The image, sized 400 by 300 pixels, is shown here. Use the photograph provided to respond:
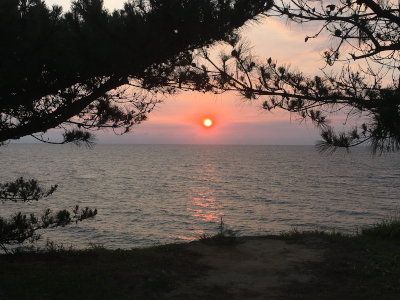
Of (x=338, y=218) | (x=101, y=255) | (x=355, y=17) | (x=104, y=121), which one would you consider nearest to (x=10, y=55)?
(x=104, y=121)

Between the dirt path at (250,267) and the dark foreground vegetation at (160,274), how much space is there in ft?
0.28

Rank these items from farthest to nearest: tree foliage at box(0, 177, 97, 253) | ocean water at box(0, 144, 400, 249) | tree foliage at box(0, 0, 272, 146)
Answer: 1. ocean water at box(0, 144, 400, 249)
2. tree foliage at box(0, 177, 97, 253)
3. tree foliage at box(0, 0, 272, 146)

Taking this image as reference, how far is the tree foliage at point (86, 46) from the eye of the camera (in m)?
4.64

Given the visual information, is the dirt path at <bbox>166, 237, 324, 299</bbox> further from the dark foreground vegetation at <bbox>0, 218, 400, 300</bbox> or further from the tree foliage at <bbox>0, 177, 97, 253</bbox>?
the tree foliage at <bbox>0, 177, 97, 253</bbox>

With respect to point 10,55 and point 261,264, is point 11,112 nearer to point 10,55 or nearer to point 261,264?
point 10,55

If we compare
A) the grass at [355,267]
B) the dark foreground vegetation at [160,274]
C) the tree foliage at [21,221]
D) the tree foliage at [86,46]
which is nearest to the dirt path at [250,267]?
the dark foreground vegetation at [160,274]

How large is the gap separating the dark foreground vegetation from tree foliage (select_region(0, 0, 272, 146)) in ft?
7.78

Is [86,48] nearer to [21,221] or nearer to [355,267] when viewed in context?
[21,221]

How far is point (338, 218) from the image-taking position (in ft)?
68.0

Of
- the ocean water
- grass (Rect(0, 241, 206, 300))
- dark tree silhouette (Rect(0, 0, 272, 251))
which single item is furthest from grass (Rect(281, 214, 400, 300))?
the ocean water

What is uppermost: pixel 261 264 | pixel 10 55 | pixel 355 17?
pixel 355 17

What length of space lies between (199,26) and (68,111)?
2386mm

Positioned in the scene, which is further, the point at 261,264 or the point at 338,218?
the point at 338,218

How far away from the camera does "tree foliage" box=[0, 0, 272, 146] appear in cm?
464
